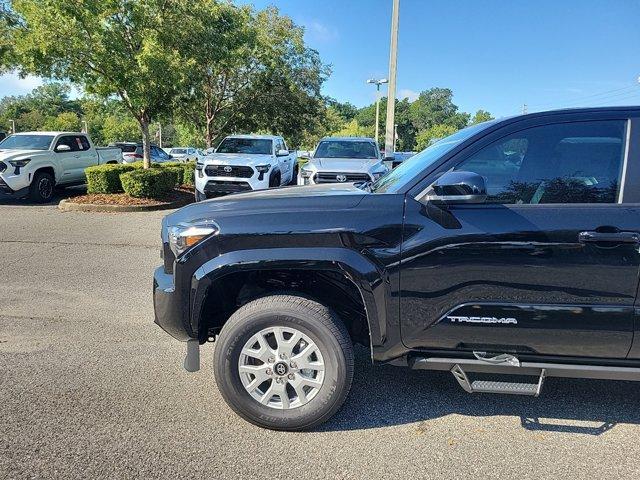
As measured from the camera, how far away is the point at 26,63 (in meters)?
11.6

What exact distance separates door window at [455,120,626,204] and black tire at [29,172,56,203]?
496 inches

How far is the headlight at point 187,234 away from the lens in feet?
9.84

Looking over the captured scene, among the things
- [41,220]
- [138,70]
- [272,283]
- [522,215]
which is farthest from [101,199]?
[522,215]

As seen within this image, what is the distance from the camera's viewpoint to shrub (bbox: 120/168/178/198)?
12.1 meters

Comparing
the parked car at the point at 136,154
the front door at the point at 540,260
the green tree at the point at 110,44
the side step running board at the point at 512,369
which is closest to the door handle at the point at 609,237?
the front door at the point at 540,260

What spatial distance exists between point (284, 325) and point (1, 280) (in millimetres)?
4729

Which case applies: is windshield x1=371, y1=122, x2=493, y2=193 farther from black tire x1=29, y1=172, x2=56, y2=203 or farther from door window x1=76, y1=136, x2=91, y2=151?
door window x1=76, y1=136, x2=91, y2=151

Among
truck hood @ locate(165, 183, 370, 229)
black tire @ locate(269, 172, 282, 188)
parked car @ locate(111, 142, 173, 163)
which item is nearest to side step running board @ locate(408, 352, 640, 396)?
truck hood @ locate(165, 183, 370, 229)

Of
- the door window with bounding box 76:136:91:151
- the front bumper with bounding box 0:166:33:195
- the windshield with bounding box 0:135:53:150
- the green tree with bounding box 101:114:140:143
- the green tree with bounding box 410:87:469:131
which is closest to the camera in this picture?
the front bumper with bounding box 0:166:33:195

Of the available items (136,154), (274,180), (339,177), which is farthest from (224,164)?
(136,154)

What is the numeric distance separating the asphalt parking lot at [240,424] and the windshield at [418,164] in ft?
4.74

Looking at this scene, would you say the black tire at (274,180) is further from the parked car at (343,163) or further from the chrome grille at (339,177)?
the chrome grille at (339,177)

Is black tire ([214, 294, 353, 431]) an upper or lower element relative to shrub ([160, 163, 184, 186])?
lower

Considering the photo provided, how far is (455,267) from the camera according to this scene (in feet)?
9.27
